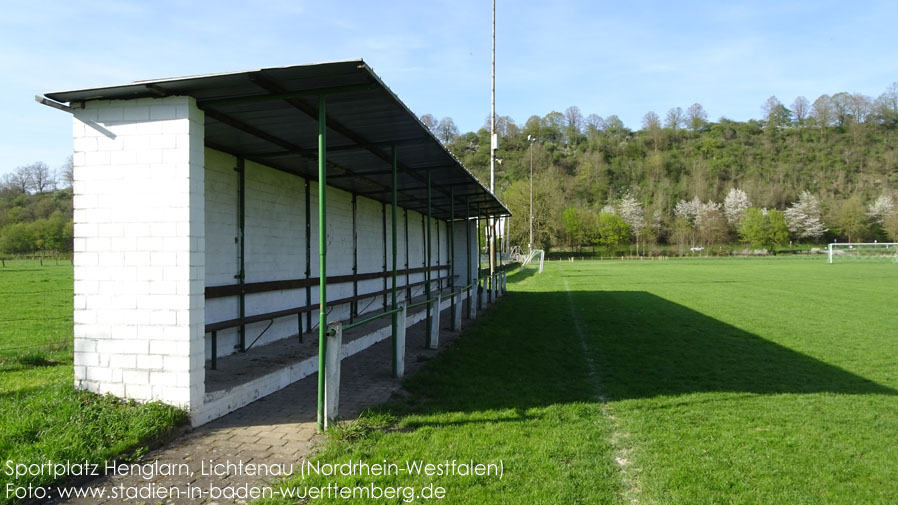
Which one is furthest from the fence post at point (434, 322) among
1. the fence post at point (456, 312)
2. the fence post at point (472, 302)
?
the fence post at point (472, 302)

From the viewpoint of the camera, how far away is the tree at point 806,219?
82062mm

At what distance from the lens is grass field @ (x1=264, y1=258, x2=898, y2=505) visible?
11.7 feet

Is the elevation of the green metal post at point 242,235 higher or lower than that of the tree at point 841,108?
lower

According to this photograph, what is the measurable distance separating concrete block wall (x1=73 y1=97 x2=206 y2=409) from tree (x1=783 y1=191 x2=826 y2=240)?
321 ft

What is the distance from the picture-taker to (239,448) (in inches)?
159

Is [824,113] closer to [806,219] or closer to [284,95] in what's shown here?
[806,219]

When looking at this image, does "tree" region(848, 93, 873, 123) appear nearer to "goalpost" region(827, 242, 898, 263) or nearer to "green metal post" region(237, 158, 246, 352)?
"goalpost" region(827, 242, 898, 263)

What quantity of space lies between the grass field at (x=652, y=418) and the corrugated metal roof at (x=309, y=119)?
303 centimetres

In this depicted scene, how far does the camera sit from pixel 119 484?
3.40m

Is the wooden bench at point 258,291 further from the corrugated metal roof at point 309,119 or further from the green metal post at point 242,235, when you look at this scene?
the corrugated metal roof at point 309,119

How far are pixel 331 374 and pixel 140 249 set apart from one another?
2024 mm

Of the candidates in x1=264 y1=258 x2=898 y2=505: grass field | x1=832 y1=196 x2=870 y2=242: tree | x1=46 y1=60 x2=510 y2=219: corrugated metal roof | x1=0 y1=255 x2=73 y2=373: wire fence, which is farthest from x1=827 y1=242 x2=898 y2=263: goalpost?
x1=0 y1=255 x2=73 y2=373: wire fence

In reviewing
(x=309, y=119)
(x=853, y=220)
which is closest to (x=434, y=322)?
(x=309, y=119)

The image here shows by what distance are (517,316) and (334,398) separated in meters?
8.65
